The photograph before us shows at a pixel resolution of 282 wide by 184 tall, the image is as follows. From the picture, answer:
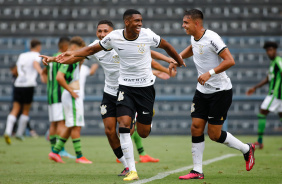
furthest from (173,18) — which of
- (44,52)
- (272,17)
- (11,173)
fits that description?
(11,173)

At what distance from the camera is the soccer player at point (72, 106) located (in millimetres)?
9219

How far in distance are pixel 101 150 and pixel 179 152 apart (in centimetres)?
186

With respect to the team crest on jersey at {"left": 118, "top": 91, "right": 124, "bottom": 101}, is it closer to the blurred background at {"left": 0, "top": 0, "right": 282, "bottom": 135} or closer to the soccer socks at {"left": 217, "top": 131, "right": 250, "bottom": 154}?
the soccer socks at {"left": 217, "top": 131, "right": 250, "bottom": 154}

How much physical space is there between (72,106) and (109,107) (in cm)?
243

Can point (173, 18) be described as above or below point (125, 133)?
above

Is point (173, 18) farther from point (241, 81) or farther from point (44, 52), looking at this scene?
point (44, 52)

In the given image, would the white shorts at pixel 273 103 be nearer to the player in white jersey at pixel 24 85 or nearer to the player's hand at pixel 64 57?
Answer: the player in white jersey at pixel 24 85

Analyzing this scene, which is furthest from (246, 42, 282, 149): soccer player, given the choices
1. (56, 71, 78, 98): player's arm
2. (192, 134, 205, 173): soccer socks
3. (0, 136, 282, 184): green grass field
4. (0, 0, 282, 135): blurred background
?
(192, 134, 205, 173): soccer socks

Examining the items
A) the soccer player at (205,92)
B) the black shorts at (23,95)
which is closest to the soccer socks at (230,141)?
the soccer player at (205,92)

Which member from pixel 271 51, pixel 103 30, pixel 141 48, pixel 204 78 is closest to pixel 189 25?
pixel 141 48

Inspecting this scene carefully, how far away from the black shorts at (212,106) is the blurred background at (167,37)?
33.3 ft

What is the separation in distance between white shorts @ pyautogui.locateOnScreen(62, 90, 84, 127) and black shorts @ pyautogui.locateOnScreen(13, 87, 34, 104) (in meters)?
5.21

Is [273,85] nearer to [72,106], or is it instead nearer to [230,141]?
[72,106]

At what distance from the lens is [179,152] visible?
37.2 feet
